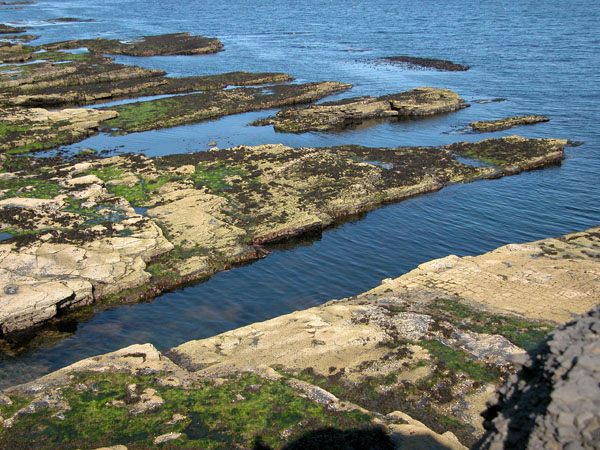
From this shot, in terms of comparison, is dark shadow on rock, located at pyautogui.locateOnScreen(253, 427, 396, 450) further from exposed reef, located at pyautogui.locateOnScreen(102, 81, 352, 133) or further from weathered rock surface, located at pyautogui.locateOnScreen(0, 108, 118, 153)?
exposed reef, located at pyautogui.locateOnScreen(102, 81, 352, 133)

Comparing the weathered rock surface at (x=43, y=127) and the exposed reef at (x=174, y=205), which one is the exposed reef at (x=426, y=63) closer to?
the exposed reef at (x=174, y=205)

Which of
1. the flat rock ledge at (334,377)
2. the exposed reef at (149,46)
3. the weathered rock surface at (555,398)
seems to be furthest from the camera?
the exposed reef at (149,46)

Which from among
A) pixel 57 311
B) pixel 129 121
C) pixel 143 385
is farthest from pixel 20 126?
pixel 143 385

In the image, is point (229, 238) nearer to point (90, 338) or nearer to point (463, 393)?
point (90, 338)

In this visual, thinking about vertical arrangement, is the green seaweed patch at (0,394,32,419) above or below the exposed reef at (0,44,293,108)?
below

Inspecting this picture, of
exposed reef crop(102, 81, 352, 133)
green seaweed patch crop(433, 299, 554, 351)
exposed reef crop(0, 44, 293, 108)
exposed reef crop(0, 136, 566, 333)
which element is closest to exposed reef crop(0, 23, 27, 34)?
exposed reef crop(0, 44, 293, 108)

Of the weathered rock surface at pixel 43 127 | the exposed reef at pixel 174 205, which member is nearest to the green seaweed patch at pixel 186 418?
the exposed reef at pixel 174 205
